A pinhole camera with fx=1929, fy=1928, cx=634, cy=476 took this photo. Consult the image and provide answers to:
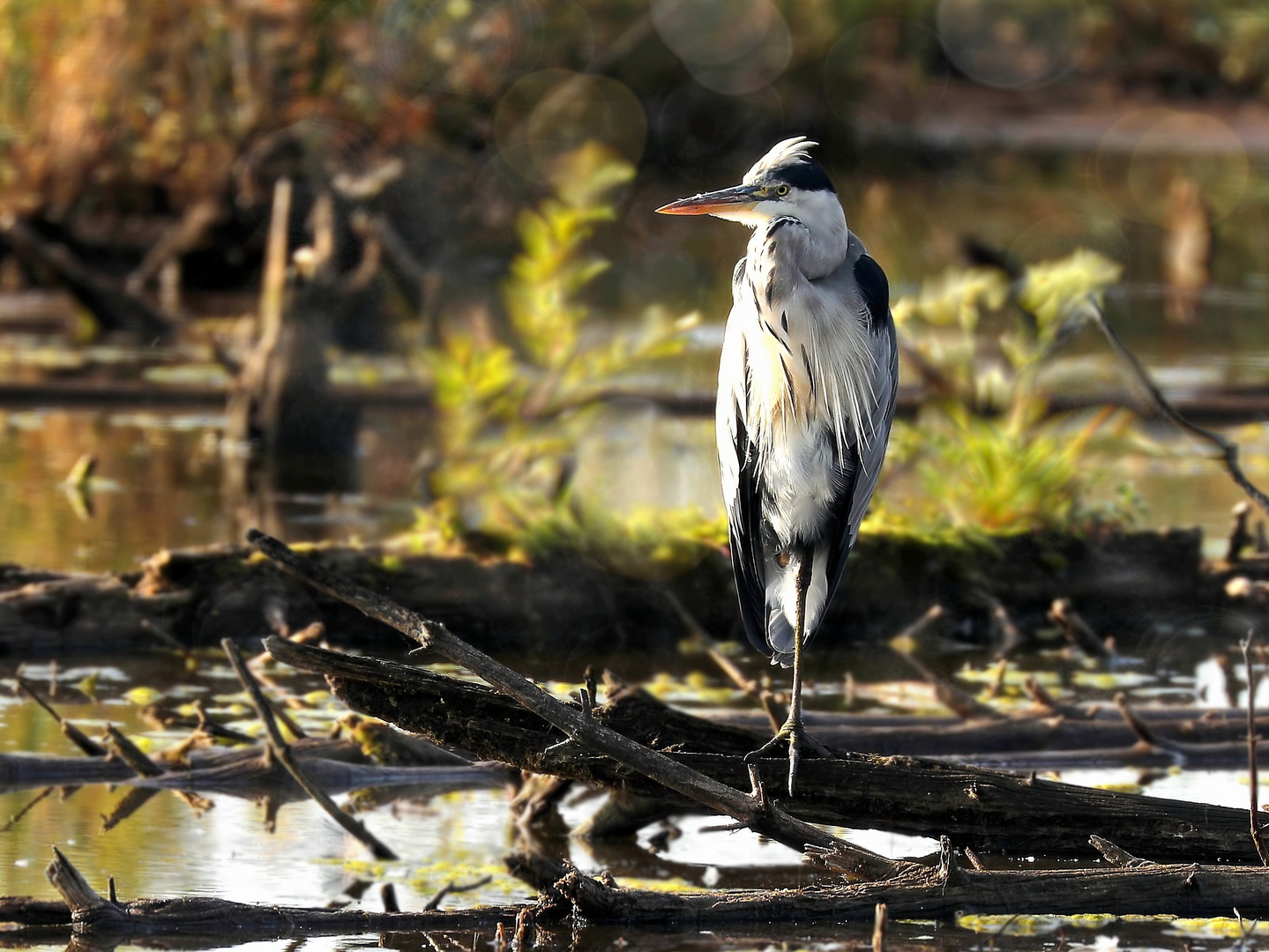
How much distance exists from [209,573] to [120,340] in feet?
22.6

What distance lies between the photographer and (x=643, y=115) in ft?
77.0

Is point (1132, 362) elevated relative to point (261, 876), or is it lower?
elevated

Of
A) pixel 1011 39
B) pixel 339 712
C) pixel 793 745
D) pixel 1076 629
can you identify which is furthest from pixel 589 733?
pixel 1011 39

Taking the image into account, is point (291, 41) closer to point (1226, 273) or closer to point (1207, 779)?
point (1226, 273)

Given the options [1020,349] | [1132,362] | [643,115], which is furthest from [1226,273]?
[1132,362]

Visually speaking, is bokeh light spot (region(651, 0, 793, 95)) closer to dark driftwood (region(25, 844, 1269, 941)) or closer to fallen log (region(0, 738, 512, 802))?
fallen log (region(0, 738, 512, 802))

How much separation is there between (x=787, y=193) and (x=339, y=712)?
2183 mm

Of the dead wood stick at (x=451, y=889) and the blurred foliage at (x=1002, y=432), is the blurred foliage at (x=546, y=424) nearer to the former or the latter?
the blurred foliage at (x=1002, y=432)

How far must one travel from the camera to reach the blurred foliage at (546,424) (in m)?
6.36

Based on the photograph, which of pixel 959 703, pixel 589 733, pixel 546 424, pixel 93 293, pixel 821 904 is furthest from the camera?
pixel 93 293

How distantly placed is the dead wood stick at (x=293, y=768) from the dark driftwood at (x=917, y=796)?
0.54 m

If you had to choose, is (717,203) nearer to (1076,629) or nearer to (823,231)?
(823,231)

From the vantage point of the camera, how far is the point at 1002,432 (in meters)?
7.00

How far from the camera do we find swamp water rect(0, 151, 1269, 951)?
4.03 meters
